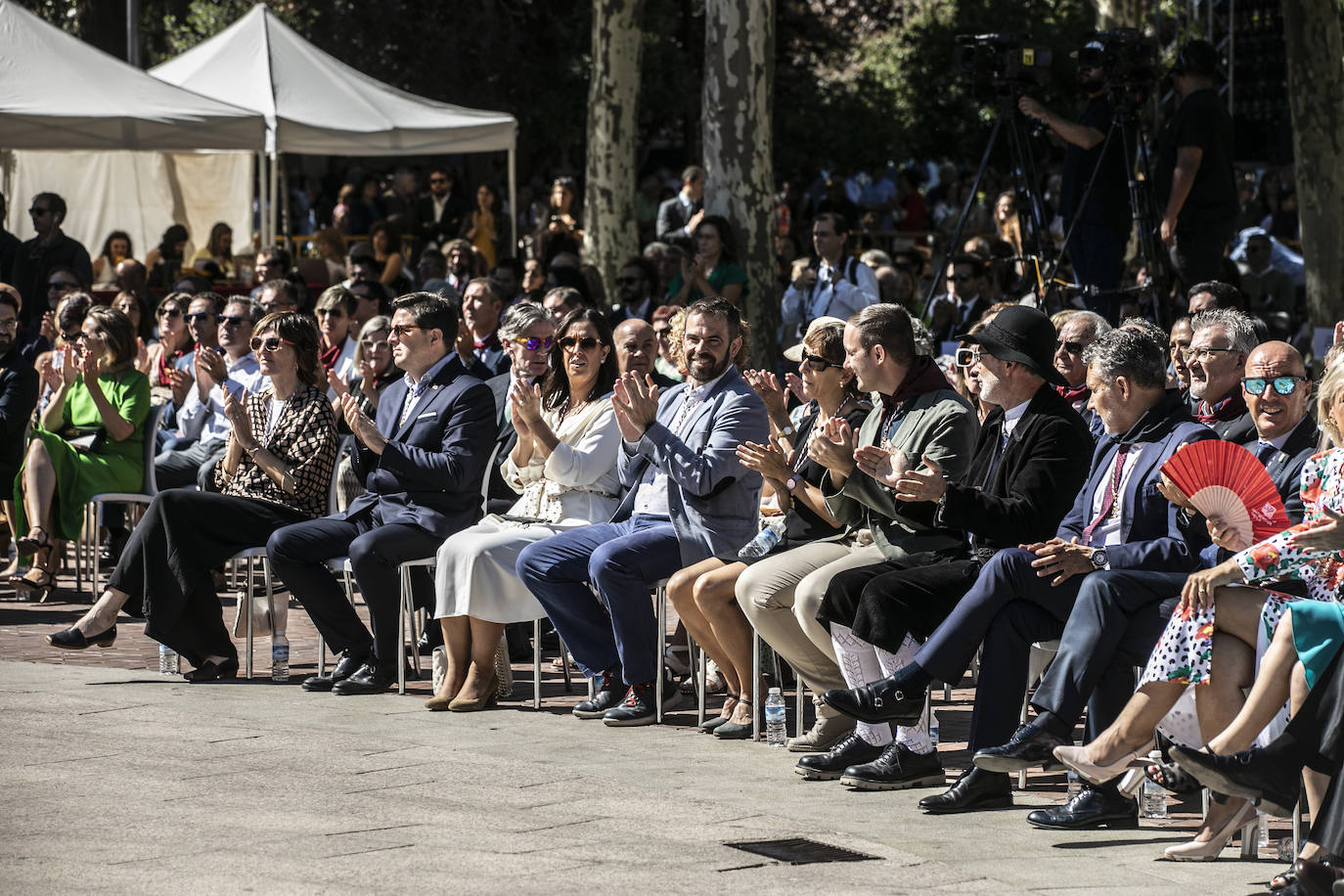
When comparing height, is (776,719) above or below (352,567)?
below

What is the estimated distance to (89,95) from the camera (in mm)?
16438

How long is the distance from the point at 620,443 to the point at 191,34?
29.1m

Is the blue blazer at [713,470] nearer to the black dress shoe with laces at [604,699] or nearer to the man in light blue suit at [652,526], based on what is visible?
the man in light blue suit at [652,526]

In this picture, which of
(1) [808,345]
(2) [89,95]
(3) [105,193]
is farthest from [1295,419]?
(3) [105,193]

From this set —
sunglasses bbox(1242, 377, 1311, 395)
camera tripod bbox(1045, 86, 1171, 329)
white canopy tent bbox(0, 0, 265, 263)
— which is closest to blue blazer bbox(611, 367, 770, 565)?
sunglasses bbox(1242, 377, 1311, 395)

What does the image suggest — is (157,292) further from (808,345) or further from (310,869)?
(310,869)

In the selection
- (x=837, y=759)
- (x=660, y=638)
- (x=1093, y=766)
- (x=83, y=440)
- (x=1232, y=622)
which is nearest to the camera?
(x=1232, y=622)

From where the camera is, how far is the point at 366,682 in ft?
28.9

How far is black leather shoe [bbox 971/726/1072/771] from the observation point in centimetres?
632

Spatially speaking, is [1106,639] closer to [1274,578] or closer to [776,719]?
[1274,578]

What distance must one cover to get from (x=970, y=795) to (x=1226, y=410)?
6.57 feet

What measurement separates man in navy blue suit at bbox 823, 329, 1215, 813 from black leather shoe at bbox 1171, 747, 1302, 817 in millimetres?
1022

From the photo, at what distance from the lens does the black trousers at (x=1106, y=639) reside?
6.36 metres

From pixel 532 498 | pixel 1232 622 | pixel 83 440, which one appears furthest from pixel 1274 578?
pixel 83 440
